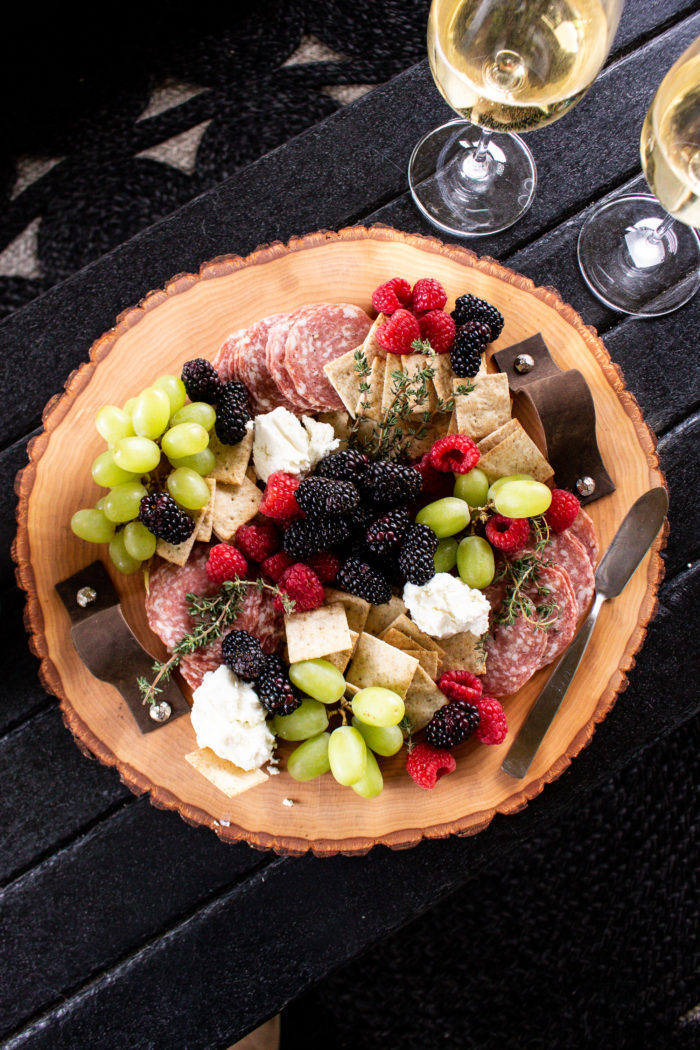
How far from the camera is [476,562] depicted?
1062 millimetres

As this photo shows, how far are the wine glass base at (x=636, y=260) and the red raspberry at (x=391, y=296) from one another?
13.8 inches

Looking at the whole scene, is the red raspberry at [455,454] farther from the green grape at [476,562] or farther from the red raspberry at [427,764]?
the red raspberry at [427,764]

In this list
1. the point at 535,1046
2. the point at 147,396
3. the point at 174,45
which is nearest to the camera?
the point at 147,396

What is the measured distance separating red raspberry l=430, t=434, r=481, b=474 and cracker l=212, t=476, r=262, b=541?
0.26 m

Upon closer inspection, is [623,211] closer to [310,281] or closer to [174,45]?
[310,281]

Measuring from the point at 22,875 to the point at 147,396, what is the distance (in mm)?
775

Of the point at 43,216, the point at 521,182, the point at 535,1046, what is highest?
the point at 43,216

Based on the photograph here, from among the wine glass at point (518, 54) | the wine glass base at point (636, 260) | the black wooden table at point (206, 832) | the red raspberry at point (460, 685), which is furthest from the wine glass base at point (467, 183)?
the red raspberry at point (460, 685)

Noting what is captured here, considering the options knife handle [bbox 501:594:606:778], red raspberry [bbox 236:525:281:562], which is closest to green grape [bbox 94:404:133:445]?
red raspberry [bbox 236:525:281:562]

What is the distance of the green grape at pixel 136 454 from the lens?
1.00 meters

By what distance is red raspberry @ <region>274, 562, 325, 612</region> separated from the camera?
3.41 feet

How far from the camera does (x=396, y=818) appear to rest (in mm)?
1118

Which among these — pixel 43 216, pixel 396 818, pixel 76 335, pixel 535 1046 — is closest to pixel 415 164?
pixel 76 335

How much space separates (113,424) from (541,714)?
0.72m
